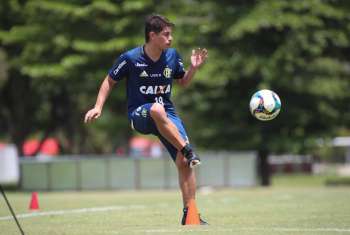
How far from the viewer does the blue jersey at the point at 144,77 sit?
10.5 m

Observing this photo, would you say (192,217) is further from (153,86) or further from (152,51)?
(152,51)

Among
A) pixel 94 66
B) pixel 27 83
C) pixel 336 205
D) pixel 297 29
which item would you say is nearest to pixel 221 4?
pixel 297 29

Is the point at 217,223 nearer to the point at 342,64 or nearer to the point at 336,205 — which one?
the point at 336,205

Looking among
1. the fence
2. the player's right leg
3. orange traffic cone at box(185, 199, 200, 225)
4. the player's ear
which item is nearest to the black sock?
the player's right leg

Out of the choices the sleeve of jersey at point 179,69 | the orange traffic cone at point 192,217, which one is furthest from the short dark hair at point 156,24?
the orange traffic cone at point 192,217

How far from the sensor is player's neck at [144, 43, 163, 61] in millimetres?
10555

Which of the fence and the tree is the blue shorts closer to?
the fence

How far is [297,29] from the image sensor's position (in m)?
32.2

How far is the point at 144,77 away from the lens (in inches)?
415

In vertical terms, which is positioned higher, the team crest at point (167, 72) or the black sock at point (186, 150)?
the team crest at point (167, 72)

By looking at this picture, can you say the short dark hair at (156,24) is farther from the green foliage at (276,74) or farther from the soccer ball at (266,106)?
the green foliage at (276,74)

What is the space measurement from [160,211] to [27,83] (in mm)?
27250

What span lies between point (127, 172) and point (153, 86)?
70.6ft

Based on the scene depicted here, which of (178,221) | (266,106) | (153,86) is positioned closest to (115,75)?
(153,86)
